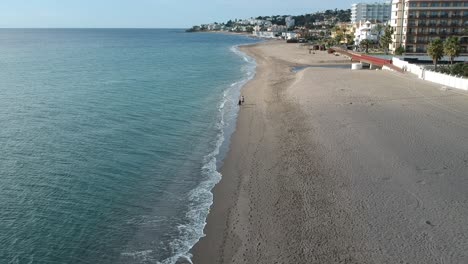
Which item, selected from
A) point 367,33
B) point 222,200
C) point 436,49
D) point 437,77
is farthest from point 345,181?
point 367,33

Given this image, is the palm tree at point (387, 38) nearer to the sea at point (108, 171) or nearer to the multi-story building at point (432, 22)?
the multi-story building at point (432, 22)

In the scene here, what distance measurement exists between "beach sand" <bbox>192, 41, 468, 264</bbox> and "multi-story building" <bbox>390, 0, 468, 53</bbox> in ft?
162

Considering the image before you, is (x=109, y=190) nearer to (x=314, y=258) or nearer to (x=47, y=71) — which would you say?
(x=314, y=258)

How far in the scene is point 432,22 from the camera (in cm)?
8069

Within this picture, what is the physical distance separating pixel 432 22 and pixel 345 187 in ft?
237

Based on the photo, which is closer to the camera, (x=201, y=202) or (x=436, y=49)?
(x=201, y=202)

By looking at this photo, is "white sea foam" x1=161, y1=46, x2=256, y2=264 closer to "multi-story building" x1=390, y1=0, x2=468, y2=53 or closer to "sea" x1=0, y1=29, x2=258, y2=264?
"sea" x1=0, y1=29, x2=258, y2=264

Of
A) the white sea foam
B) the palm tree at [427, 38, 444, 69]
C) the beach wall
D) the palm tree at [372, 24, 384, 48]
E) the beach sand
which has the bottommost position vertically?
the white sea foam

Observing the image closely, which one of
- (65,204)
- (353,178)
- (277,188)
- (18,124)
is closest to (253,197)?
(277,188)

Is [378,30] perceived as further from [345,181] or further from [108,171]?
Answer: [108,171]

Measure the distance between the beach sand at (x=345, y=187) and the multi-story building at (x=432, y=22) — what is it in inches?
1941

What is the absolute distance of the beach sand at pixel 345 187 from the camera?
14430 millimetres

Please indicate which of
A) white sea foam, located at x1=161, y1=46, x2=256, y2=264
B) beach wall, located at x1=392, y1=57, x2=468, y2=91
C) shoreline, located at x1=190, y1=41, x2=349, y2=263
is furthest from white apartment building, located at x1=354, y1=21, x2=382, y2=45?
shoreline, located at x1=190, y1=41, x2=349, y2=263

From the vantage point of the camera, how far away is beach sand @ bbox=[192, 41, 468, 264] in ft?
47.3
